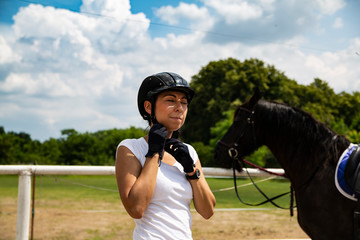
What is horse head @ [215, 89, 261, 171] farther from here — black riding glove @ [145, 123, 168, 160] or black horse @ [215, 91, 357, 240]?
black riding glove @ [145, 123, 168, 160]

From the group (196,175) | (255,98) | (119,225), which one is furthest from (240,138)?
(119,225)

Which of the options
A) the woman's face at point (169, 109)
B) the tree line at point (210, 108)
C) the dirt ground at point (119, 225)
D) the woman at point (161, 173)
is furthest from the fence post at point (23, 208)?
the tree line at point (210, 108)

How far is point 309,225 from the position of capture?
289 centimetres

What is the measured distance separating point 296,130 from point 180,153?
2.01 metres

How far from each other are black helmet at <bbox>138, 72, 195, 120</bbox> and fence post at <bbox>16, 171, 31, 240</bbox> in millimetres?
1709

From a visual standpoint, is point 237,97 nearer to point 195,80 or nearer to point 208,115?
point 208,115

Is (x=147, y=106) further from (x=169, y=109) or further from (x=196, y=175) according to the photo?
(x=196, y=175)

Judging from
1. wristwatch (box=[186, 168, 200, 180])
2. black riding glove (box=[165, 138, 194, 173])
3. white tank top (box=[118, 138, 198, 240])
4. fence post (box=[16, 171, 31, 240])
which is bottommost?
fence post (box=[16, 171, 31, 240])

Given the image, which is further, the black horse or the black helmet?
the black horse

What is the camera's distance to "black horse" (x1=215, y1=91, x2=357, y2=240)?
9.20 feet

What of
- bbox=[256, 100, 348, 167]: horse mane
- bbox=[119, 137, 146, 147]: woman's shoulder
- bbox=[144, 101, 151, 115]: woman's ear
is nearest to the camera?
bbox=[119, 137, 146, 147]: woman's shoulder

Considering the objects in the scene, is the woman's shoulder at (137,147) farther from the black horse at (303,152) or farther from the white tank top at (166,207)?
the black horse at (303,152)

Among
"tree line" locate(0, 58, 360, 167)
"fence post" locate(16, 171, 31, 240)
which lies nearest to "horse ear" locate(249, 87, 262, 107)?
"fence post" locate(16, 171, 31, 240)

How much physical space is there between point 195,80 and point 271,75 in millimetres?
7461
